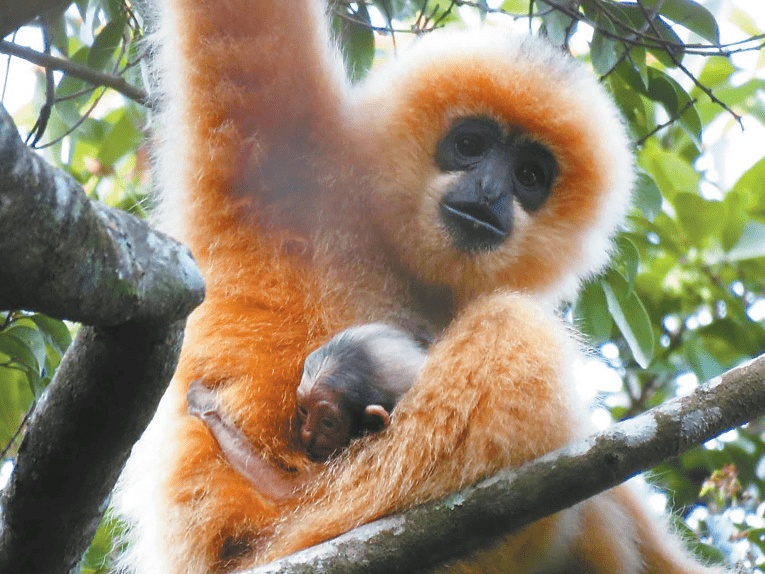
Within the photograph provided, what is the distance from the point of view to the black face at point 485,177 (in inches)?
156

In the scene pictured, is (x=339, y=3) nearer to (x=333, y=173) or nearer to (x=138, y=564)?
(x=333, y=173)

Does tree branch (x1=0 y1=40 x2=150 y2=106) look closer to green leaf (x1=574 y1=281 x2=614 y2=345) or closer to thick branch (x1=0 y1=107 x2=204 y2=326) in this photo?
thick branch (x1=0 y1=107 x2=204 y2=326)

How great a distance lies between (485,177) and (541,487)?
6.06 feet

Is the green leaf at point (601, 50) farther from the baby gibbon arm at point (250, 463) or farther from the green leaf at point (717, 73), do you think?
the baby gibbon arm at point (250, 463)

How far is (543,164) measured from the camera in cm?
417

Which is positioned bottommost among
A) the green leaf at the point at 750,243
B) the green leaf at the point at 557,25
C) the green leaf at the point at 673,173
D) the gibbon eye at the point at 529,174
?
the green leaf at the point at 750,243

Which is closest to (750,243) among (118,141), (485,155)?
(485,155)

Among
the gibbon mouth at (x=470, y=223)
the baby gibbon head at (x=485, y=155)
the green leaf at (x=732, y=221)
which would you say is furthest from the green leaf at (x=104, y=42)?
the green leaf at (x=732, y=221)

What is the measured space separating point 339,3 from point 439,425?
2608mm

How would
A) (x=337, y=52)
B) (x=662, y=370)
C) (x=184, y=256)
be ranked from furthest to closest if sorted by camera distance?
(x=662, y=370) → (x=337, y=52) → (x=184, y=256)

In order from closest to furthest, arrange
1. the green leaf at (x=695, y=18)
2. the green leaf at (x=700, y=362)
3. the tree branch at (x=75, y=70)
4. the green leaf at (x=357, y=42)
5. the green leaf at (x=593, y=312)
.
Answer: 1. the tree branch at (x=75, y=70)
2. the green leaf at (x=695, y=18)
3. the green leaf at (x=593, y=312)
4. the green leaf at (x=357, y=42)
5. the green leaf at (x=700, y=362)

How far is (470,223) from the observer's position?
3.95 metres

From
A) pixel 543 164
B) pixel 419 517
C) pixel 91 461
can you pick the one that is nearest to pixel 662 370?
pixel 543 164

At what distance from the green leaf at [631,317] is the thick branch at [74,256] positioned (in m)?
2.97
